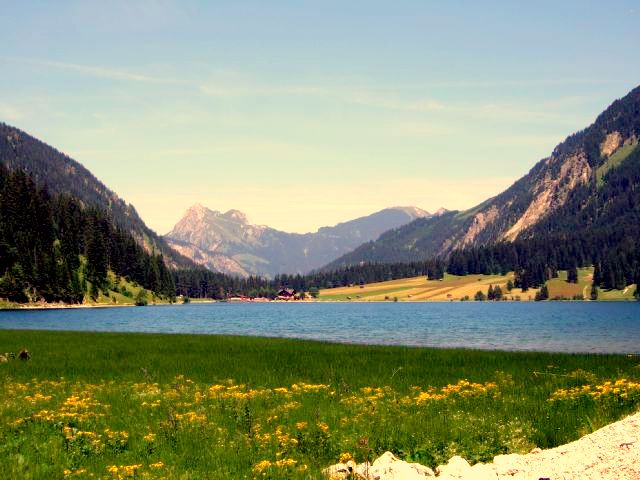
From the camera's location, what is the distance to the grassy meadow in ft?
50.8

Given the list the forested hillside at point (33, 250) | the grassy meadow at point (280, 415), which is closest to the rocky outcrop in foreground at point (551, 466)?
the grassy meadow at point (280, 415)

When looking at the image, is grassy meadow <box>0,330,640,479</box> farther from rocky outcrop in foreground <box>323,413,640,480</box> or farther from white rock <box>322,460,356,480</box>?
rocky outcrop in foreground <box>323,413,640,480</box>

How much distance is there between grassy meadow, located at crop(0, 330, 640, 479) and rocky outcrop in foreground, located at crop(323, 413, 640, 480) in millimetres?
642

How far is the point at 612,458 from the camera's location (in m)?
12.4

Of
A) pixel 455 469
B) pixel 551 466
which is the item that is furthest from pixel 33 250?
pixel 551 466

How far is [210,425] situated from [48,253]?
177m

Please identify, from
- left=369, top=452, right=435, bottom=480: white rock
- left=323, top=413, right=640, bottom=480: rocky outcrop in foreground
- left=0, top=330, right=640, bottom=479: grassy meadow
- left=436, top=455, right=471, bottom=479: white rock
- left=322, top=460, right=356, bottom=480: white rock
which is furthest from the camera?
left=0, top=330, right=640, bottom=479: grassy meadow

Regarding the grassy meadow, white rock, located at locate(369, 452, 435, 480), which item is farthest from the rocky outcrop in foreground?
the grassy meadow

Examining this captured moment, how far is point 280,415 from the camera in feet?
69.5

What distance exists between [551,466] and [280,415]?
10653 mm

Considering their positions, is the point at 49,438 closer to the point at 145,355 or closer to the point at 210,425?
the point at 210,425

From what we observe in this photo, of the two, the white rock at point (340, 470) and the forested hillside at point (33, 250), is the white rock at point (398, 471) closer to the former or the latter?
the white rock at point (340, 470)

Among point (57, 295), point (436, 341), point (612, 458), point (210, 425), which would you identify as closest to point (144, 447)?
point (210, 425)

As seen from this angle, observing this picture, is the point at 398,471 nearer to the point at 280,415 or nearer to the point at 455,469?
the point at 455,469
